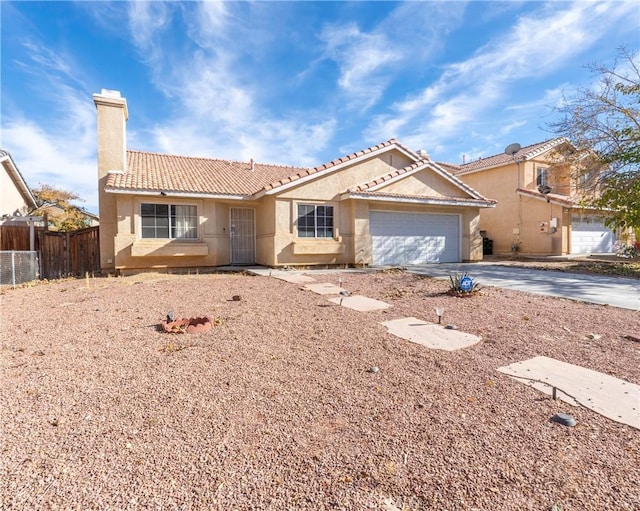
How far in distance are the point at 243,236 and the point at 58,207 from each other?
67.3 feet

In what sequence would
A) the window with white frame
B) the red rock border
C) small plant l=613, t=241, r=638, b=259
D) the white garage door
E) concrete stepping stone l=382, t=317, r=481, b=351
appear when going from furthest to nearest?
the window with white frame < small plant l=613, t=241, r=638, b=259 < the white garage door < the red rock border < concrete stepping stone l=382, t=317, r=481, b=351

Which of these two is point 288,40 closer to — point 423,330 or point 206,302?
point 206,302

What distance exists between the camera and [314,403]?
2955mm

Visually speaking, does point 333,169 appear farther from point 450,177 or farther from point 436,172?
point 450,177

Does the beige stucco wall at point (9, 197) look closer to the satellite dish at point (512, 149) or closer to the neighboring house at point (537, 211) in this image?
the neighboring house at point (537, 211)

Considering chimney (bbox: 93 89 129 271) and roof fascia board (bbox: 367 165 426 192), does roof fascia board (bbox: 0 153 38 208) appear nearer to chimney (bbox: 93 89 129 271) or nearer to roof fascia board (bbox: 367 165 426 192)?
chimney (bbox: 93 89 129 271)

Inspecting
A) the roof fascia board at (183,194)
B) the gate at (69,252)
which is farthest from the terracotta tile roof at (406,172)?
the gate at (69,252)

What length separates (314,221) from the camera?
13742 mm

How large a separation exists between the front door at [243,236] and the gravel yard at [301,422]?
31.6ft

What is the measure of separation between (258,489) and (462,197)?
54.4 feet

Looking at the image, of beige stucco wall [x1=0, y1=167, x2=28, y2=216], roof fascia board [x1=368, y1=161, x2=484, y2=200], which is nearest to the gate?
beige stucco wall [x1=0, y1=167, x2=28, y2=216]

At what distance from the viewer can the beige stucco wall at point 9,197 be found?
58.7 feet

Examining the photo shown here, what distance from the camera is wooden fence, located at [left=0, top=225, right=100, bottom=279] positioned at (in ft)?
43.3

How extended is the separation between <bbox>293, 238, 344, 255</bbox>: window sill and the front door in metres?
2.99
